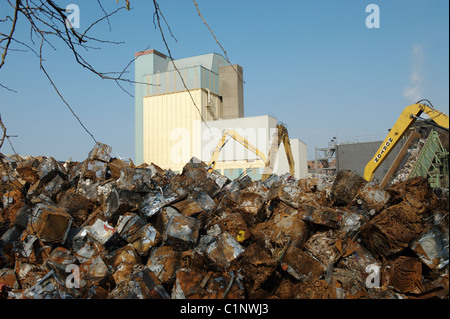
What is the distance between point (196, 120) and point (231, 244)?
78.5 feet

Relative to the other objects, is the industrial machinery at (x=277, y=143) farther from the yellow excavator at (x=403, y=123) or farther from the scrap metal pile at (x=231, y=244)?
the scrap metal pile at (x=231, y=244)

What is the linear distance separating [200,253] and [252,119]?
73.5 ft

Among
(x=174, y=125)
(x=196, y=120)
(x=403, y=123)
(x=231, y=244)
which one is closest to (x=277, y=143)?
(x=403, y=123)

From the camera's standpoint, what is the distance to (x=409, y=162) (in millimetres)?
19078

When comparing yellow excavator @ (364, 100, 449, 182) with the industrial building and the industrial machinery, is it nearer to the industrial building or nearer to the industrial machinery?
the industrial machinery

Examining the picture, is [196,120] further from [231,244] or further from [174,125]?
[231,244]

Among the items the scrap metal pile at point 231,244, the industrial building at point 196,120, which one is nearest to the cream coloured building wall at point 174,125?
the industrial building at point 196,120

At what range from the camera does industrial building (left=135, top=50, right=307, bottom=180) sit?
84.4 feet

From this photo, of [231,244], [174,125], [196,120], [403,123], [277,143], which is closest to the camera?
[231,244]

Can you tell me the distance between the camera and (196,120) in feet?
90.7

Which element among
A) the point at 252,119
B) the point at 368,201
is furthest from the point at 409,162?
the point at 368,201

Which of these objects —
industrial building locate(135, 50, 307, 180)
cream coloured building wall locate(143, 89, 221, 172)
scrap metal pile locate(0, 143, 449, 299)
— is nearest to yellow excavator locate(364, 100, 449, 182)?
scrap metal pile locate(0, 143, 449, 299)
